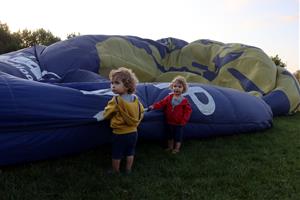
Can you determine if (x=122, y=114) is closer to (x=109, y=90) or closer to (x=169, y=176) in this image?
(x=169, y=176)

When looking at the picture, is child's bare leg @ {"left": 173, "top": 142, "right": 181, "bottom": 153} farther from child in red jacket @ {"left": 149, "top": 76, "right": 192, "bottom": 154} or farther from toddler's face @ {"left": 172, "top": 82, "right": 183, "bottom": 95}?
toddler's face @ {"left": 172, "top": 82, "right": 183, "bottom": 95}

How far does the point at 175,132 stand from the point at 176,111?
0.20 m

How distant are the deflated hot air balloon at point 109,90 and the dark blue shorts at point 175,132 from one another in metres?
0.09

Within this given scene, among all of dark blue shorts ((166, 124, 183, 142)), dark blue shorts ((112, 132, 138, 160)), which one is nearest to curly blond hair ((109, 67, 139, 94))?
dark blue shorts ((112, 132, 138, 160))

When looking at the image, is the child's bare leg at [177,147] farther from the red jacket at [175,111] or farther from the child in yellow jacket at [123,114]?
the child in yellow jacket at [123,114]

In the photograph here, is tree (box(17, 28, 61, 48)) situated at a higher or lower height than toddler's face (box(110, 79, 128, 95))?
lower

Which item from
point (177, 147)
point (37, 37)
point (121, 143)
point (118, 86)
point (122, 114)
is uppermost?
point (118, 86)

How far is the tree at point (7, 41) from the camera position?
17.7 m

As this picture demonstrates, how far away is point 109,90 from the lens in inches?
152

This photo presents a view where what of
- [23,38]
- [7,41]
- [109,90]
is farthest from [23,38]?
[109,90]

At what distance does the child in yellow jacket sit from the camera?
318cm

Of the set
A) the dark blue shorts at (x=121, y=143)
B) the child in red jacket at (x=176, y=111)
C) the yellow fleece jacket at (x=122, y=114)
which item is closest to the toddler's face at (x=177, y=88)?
the child in red jacket at (x=176, y=111)

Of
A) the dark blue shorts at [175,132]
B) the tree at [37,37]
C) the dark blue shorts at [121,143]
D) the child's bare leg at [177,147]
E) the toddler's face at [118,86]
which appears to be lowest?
the tree at [37,37]

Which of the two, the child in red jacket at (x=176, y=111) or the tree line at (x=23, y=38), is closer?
the child in red jacket at (x=176, y=111)
